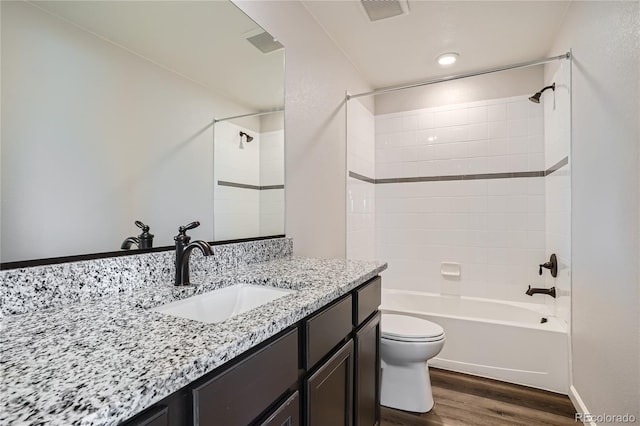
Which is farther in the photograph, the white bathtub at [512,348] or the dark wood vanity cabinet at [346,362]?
the white bathtub at [512,348]

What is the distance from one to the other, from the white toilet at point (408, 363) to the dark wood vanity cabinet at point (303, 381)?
299 mm

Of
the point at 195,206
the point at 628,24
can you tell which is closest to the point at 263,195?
the point at 195,206

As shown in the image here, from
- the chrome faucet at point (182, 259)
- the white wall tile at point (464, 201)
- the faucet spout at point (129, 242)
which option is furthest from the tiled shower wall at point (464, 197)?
the faucet spout at point (129, 242)

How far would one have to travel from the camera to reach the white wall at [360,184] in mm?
2807

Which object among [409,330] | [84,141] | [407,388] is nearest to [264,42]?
[84,141]

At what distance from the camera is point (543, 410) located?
76.9 inches

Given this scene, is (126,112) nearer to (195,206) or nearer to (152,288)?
(195,206)

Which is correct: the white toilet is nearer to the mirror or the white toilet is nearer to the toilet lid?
the toilet lid

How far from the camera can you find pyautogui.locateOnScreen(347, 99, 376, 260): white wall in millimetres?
2807

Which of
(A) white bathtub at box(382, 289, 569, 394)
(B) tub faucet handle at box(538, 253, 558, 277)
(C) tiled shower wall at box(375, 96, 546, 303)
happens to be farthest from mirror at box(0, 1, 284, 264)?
(B) tub faucet handle at box(538, 253, 558, 277)

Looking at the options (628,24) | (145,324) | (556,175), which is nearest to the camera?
(145,324)

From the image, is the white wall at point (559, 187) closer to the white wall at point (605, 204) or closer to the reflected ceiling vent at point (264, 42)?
the white wall at point (605, 204)

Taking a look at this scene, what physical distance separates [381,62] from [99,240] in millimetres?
2531

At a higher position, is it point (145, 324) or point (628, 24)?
point (628, 24)
